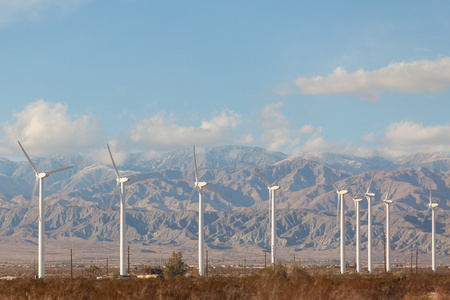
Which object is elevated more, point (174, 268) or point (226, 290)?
point (226, 290)

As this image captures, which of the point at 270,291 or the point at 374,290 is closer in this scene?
the point at 270,291

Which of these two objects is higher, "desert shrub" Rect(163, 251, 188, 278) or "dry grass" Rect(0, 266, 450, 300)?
"dry grass" Rect(0, 266, 450, 300)

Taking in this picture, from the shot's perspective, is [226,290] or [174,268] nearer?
[226,290]

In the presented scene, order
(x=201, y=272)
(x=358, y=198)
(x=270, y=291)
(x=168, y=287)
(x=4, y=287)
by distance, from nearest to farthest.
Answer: (x=270, y=291) < (x=168, y=287) < (x=4, y=287) < (x=201, y=272) < (x=358, y=198)

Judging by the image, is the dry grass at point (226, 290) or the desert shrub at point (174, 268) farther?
the desert shrub at point (174, 268)

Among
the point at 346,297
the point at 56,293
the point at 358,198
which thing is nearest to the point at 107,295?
the point at 56,293

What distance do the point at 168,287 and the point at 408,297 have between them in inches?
517

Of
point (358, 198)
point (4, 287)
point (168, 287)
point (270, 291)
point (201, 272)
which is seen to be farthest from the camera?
point (358, 198)

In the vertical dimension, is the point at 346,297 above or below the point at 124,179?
below

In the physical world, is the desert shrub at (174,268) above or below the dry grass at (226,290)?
below

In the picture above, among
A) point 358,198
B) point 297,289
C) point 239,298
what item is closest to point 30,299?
point 239,298

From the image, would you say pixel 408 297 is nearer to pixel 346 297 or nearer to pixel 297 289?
pixel 346 297

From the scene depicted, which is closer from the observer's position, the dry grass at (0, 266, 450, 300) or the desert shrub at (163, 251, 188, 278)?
the dry grass at (0, 266, 450, 300)

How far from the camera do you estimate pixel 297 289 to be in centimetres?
3397
